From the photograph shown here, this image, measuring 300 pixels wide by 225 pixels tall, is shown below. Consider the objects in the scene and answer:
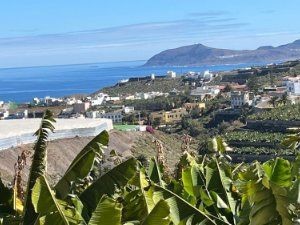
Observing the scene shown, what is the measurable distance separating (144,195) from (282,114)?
1908 inches

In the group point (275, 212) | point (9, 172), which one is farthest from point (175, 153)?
point (275, 212)

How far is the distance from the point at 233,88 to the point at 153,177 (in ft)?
281

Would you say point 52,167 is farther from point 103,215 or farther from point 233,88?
point 233,88

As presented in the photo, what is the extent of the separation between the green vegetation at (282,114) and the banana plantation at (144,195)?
4291cm

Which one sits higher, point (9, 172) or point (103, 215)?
point (103, 215)

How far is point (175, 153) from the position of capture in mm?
36938

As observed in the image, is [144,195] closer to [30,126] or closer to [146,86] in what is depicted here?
Result: [30,126]

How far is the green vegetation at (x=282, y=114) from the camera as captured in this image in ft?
161

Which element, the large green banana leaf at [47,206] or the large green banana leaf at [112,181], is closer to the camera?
the large green banana leaf at [47,206]

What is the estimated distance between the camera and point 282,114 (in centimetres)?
5159

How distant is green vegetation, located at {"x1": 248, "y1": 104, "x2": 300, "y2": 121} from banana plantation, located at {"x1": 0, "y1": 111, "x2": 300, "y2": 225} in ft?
141

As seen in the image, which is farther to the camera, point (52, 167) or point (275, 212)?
point (52, 167)

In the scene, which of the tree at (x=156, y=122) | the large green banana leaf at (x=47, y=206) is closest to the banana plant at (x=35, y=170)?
the large green banana leaf at (x=47, y=206)

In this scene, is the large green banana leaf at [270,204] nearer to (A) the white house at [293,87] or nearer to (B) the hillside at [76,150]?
(B) the hillside at [76,150]
